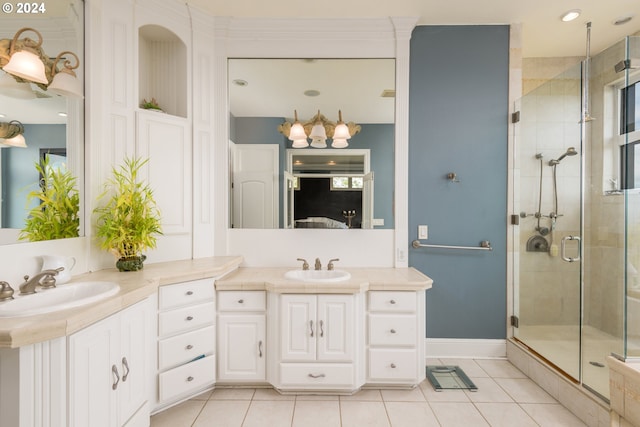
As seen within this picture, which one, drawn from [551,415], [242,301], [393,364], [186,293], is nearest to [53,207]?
[186,293]

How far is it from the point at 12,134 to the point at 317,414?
2.27 m

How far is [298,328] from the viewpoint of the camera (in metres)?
2.07

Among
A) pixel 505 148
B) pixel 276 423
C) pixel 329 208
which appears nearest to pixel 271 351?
pixel 276 423

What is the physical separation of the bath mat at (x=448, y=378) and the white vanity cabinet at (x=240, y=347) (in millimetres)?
1248

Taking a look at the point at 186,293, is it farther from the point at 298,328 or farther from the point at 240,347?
the point at 298,328

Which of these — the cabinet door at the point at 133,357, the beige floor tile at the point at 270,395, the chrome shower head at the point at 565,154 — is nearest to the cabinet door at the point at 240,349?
the beige floor tile at the point at 270,395

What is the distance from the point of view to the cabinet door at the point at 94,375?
4.06ft

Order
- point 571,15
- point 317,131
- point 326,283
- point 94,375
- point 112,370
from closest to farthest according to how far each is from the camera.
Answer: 1. point 94,375
2. point 112,370
3. point 326,283
4. point 571,15
5. point 317,131

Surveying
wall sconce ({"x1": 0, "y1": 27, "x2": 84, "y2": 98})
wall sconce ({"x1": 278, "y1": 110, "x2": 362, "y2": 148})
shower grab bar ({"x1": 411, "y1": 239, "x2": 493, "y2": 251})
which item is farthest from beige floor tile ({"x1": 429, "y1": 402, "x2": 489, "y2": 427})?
wall sconce ({"x1": 0, "y1": 27, "x2": 84, "y2": 98})

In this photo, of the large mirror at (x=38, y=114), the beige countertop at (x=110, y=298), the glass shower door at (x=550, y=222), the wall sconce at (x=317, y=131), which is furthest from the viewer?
the wall sconce at (x=317, y=131)

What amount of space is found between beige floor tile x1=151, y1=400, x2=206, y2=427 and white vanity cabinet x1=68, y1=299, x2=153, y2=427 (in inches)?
7.5

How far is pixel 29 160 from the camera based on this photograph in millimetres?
1625

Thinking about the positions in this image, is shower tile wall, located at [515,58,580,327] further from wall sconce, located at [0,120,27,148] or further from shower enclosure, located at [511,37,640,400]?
wall sconce, located at [0,120,27,148]

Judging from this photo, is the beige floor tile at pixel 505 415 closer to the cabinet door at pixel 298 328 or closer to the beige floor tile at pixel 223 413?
the cabinet door at pixel 298 328
